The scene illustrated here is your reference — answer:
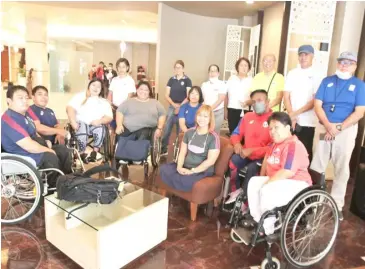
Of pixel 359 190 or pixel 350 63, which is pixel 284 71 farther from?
pixel 359 190

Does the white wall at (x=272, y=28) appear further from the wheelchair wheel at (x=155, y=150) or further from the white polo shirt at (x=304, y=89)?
the wheelchair wheel at (x=155, y=150)

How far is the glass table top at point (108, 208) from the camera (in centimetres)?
195

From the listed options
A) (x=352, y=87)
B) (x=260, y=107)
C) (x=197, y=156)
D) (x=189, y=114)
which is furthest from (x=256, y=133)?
(x=189, y=114)

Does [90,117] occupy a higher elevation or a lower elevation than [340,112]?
lower

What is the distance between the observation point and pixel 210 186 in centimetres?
253

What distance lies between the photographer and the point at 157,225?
7.02 feet

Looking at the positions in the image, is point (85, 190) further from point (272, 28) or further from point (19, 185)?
point (272, 28)

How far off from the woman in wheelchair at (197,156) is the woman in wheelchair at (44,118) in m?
1.14

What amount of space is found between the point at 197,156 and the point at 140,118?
1.00 m

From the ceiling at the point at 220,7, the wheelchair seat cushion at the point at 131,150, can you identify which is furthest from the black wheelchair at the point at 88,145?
the ceiling at the point at 220,7

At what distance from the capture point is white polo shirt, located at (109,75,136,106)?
405cm

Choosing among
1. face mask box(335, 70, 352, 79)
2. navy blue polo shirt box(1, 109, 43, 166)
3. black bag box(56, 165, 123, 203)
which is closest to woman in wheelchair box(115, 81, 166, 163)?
navy blue polo shirt box(1, 109, 43, 166)

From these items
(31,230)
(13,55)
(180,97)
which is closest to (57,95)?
(180,97)

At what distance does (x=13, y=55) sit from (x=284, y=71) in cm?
1309
